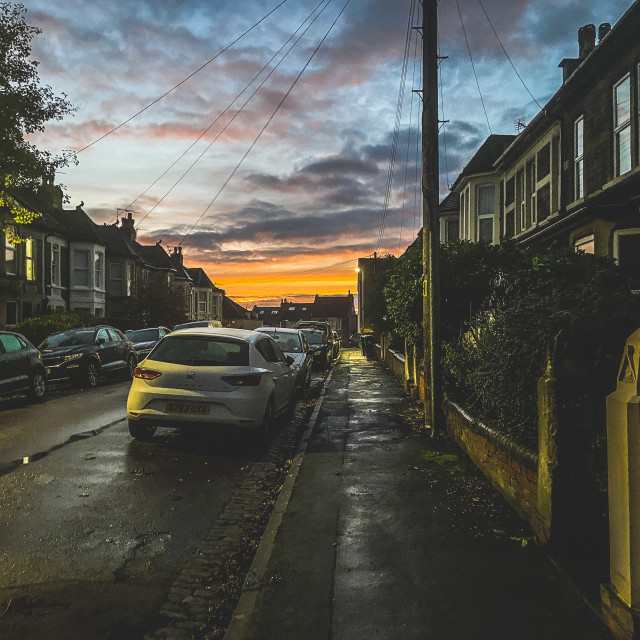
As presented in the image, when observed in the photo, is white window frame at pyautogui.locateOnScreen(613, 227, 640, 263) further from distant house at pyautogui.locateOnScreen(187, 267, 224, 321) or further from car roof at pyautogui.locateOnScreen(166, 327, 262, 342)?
distant house at pyautogui.locateOnScreen(187, 267, 224, 321)

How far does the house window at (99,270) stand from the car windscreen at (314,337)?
53.9 ft

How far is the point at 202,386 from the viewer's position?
24.6 ft

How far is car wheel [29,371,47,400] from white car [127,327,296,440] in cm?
535

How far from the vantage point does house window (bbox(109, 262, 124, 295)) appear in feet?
131

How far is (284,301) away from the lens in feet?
392

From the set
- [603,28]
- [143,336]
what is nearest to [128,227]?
[143,336]

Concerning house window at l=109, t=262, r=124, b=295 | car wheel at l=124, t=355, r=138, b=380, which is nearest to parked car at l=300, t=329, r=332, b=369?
car wheel at l=124, t=355, r=138, b=380

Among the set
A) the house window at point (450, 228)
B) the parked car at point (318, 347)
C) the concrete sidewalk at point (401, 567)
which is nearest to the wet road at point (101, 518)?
the concrete sidewalk at point (401, 567)

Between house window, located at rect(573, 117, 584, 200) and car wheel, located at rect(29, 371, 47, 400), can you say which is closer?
car wheel, located at rect(29, 371, 47, 400)

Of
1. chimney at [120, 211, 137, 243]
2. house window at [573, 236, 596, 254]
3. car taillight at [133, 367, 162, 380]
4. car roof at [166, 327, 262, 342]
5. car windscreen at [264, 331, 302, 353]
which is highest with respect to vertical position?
chimney at [120, 211, 137, 243]

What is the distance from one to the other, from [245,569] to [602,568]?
95.0 inches

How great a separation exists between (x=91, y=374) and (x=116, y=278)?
26286 mm

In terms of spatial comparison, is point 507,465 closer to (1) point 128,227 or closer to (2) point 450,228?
(2) point 450,228

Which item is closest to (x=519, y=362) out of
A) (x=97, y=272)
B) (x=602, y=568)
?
(x=602, y=568)
